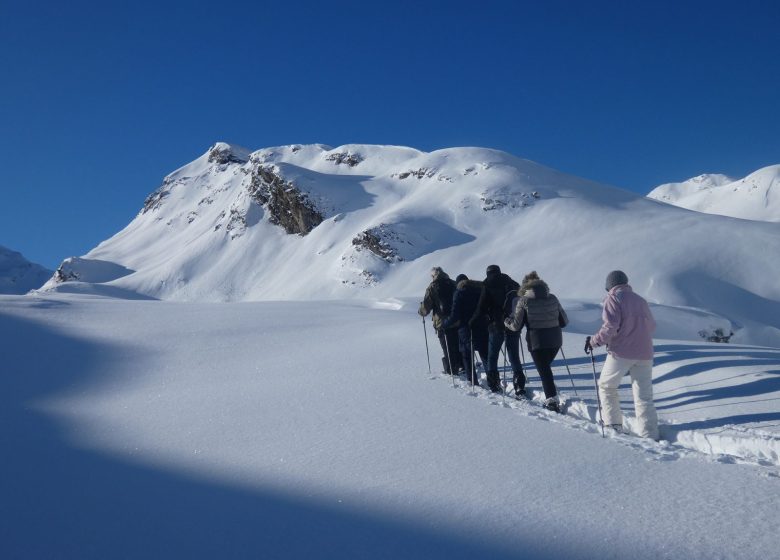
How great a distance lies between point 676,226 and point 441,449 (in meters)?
48.9

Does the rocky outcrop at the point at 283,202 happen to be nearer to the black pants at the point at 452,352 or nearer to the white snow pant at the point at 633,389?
the black pants at the point at 452,352

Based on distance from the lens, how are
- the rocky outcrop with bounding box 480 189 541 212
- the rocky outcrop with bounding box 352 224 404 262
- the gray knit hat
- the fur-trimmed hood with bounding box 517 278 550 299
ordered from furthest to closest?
the rocky outcrop with bounding box 480 189 541 212
the rocky outcrop with bounding box 352 224 404 262
the fur-trimmed hood with bounding box 517 278 550 299
the gray knit hat

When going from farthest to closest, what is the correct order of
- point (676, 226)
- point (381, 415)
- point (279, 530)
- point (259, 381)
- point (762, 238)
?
point (676, 226)
point (762, 238)
point (259, 381)
point (381, 415)
point (279, 530)

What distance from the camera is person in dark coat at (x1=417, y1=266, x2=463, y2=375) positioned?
31.1 feet

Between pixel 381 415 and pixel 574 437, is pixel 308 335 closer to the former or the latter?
pixel 381 415

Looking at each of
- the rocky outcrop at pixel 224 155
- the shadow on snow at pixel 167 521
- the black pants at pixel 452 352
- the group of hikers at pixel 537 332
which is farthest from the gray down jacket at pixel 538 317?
the rocky outcrop at pixel 224 155

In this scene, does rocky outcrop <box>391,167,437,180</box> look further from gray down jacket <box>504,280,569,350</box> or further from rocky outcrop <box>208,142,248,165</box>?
rocky outcrop <box>208,142,248,165</box>

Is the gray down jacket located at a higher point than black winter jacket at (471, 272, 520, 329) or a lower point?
lower

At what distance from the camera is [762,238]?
4359 cm

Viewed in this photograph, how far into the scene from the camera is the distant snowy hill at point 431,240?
39875 millimetres

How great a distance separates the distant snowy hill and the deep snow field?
2230 cm

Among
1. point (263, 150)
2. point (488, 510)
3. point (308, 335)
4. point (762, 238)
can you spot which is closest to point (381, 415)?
point (488, 510)

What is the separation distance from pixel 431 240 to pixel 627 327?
53.3 metres

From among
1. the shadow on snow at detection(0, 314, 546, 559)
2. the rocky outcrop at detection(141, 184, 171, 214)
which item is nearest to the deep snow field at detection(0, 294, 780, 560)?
the shadow on snow at detection(0, 314, 546, 559)
